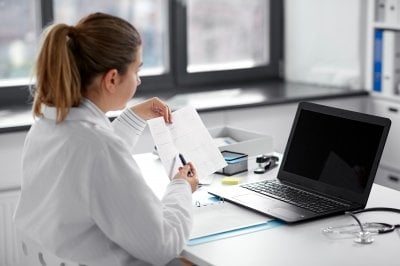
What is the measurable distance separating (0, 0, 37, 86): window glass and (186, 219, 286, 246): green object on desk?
196 cm

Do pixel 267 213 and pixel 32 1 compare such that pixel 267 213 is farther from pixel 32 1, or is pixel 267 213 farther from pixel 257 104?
pixel 32 1

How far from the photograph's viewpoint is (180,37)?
401 centimetres

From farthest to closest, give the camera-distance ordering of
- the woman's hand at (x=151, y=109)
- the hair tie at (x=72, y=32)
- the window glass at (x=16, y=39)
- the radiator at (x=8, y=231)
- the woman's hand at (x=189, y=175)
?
the window glass at (x=16, y=39)
the radiator at (x=8, y=231)
the woman's hand at (x=151, y=109)
the woman's hand at (x=189, y=175)
the hair tie at (x=72, y=32)

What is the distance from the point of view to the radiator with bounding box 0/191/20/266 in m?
3.17

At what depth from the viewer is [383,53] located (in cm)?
377

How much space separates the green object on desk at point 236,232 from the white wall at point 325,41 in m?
2.12

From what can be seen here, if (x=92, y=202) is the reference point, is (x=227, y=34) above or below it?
above

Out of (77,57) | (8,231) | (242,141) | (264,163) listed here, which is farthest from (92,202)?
(8,231)

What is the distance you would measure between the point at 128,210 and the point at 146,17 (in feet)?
7.89

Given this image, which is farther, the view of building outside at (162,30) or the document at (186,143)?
the view of building outside at (162,30)

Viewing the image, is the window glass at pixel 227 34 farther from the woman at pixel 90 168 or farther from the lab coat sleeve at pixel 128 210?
the lab coat sleeve at pixel 128 210

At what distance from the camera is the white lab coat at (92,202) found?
170 centimetres

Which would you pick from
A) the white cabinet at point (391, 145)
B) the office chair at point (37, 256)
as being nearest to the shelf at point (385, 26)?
the white cabinet at point (391, 145)

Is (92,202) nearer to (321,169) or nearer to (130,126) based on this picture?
(130,126)
